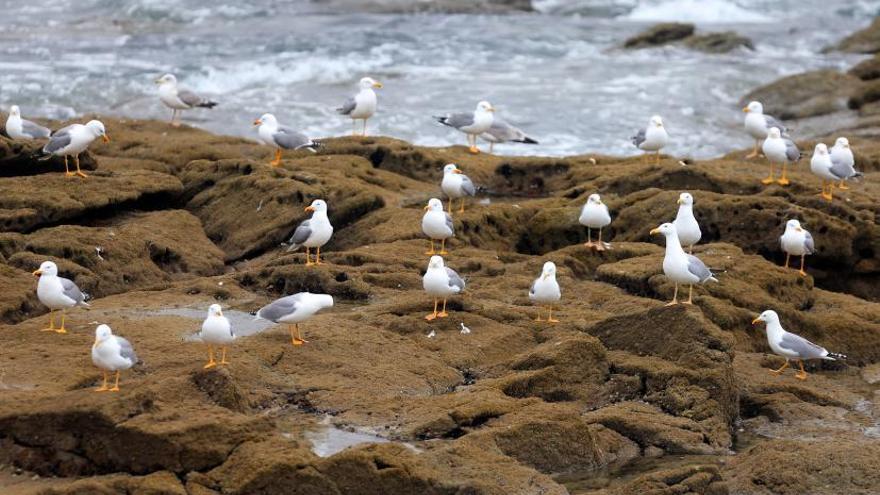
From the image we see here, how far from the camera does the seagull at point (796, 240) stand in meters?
13.1

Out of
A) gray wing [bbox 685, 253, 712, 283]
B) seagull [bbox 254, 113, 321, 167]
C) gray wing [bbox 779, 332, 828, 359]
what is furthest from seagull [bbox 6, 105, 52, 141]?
gray wing [bbox 779, 332, 828, 359]

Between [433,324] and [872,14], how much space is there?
35.0 metres

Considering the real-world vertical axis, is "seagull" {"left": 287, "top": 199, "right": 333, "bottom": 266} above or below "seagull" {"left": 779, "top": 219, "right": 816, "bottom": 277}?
above

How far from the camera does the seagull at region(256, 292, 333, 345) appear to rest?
1033 cm

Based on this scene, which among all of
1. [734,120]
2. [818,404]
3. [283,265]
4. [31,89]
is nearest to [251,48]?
[31,89]

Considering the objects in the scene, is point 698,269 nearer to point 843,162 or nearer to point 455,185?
point 455,185

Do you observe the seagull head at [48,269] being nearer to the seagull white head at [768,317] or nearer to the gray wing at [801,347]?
the seagull white head at [768,317]

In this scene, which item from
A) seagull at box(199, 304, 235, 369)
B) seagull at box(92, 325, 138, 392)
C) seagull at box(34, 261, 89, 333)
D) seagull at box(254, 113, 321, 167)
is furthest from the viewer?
seagull at box(254, 113, 321, 167)

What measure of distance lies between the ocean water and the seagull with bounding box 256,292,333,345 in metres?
11.8

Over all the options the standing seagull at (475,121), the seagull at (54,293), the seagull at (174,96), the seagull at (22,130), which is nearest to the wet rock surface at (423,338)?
the seagull at (54,293)

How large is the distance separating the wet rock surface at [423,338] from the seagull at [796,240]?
0.40 meters

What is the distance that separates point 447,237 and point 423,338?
248 cm

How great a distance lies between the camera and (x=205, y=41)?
107 ft

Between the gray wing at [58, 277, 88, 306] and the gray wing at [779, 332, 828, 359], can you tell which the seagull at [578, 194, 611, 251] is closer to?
the gray wing at [779, 332, 828, 359]
